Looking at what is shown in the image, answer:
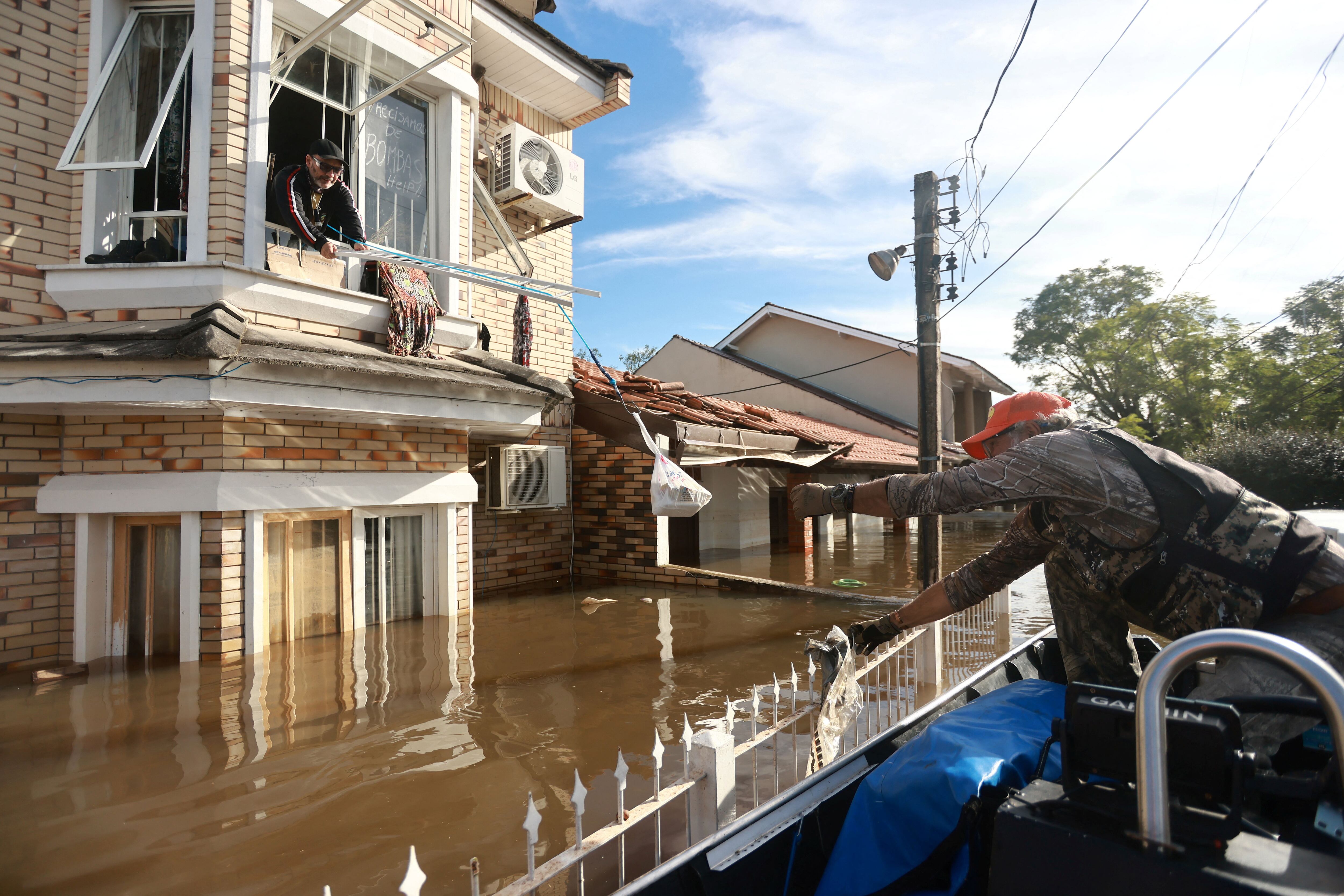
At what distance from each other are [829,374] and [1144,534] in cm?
1841

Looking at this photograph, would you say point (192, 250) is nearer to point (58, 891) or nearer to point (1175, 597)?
point (58, 891)

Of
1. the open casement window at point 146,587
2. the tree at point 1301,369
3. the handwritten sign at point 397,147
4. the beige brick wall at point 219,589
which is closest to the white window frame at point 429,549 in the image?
the beige brick wall at point 219,589

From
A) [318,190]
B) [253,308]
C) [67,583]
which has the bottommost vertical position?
[67,583]

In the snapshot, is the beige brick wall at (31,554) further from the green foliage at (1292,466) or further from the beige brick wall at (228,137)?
the green foliage at (1292,466)

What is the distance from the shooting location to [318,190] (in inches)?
229

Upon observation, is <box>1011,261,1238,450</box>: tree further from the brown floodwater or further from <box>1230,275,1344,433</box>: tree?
the brown floodwater

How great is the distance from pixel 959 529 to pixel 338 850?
18.7 metres

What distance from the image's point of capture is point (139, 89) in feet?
18.6

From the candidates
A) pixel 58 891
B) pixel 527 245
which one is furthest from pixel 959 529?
pixel 58 891

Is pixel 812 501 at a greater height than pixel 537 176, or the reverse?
pixel 537 176

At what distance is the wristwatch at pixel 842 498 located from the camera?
2545 millimetres

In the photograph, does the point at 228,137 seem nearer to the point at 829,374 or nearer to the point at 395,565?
the point at 395,565

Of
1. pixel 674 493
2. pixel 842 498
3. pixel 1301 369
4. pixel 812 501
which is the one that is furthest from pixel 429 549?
pixel 1301 369

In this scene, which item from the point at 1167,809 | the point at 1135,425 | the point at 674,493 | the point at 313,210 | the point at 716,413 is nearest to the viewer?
the point at 1167,809
